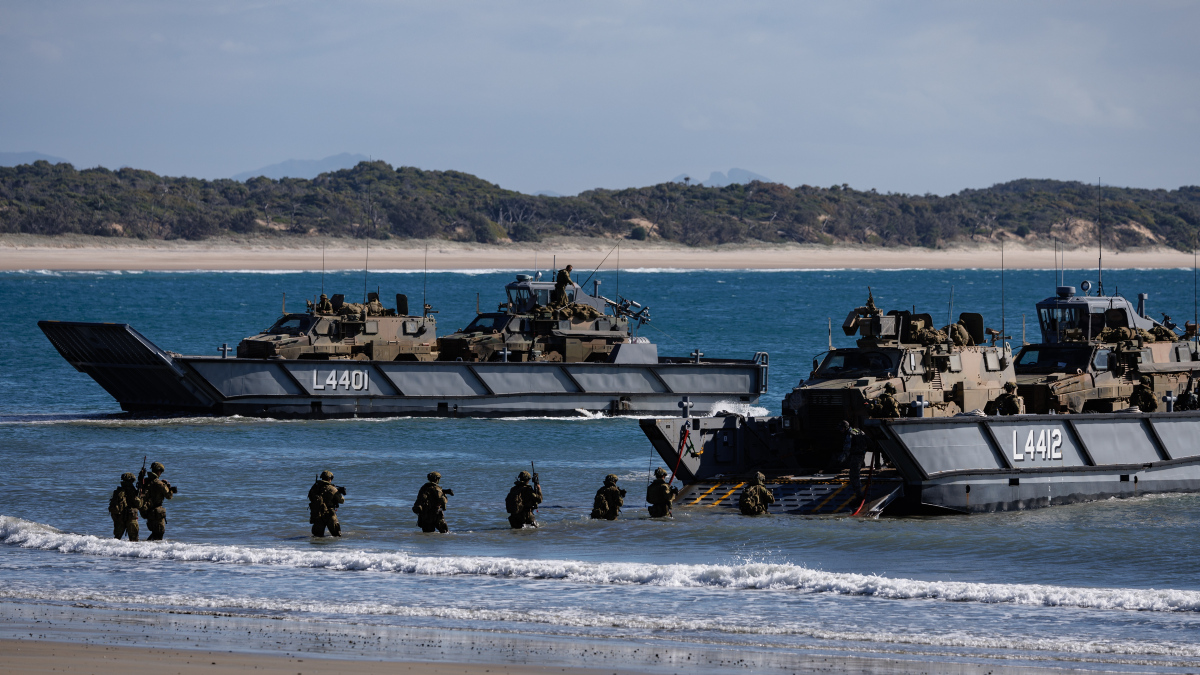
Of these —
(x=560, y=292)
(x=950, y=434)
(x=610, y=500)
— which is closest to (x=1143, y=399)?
(x=950, y=434)

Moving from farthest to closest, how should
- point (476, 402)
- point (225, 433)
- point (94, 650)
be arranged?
1. point (476, 402)
2. point (225, 433)
3. point (94, 650)

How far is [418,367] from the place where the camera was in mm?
29422

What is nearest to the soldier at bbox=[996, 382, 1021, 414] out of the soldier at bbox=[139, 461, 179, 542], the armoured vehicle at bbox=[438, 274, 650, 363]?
the soldier at bbox=[139, 461, 179, 542]

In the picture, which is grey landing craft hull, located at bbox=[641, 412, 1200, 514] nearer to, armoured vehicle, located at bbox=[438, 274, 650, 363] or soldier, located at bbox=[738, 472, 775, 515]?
soldier, located at bbox=[738, 472, 775, 515]

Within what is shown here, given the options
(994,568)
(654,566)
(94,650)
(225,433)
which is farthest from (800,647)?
(225,433)

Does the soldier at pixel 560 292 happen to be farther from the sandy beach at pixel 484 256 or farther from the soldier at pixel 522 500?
the sandy beach at pixel 484 256

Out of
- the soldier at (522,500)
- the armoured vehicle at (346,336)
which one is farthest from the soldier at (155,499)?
the armoured vehicle at (346,336)

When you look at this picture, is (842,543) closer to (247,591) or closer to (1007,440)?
(1007,440)

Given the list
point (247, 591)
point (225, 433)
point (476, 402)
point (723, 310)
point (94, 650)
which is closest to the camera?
point (94, 650)

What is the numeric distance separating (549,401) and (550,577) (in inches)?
621

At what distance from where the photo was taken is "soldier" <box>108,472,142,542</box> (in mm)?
16188

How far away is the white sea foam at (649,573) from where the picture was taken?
13.9 meters

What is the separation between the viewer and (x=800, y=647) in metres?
11.9

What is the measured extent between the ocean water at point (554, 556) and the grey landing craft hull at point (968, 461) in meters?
0.31
